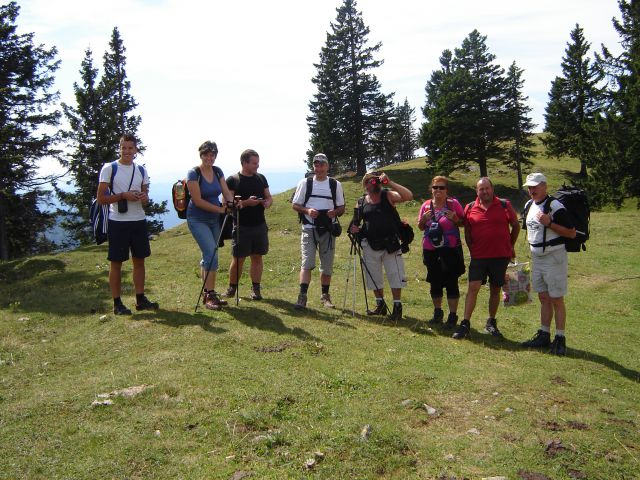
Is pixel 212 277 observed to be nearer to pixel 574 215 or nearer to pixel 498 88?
pixel 574 215

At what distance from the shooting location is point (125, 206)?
8.23 meters

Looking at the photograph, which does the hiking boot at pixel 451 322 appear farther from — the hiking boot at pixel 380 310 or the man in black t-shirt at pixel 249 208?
the man in black t-shirt at pixel 249 208

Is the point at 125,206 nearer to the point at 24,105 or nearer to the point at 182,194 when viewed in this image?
the point at 182,194

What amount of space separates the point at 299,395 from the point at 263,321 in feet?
9.61

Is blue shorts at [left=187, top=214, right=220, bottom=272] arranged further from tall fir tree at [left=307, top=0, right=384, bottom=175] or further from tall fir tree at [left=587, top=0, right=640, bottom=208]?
tall fir tree at [left=307, top=0, right=384, bottom=175]

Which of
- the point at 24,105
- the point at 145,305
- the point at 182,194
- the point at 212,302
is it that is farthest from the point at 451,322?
the point at 24,105

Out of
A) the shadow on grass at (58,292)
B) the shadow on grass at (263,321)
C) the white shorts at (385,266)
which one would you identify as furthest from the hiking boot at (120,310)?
the white shorts at (385,266)

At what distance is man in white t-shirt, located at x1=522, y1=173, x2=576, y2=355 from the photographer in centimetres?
723

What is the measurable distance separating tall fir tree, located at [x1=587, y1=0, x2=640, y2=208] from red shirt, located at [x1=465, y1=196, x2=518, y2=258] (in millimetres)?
27511

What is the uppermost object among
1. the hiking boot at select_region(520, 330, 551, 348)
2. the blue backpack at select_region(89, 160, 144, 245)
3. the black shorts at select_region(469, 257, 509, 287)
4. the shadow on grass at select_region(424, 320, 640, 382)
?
the blue backpack at select_region(89, 160, 144, 245)

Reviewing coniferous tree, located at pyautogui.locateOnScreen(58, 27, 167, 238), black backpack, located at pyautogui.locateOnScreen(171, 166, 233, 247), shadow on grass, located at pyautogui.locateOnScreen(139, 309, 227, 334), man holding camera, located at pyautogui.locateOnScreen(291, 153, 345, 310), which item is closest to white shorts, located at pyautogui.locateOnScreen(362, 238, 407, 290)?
man holding camera, located at pyautogui.locateOnScreen(291, 153, 345, 310)

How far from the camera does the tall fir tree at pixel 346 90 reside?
A: 164ft

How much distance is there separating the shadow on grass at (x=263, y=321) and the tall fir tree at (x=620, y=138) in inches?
1164

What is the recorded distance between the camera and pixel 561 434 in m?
4.91
